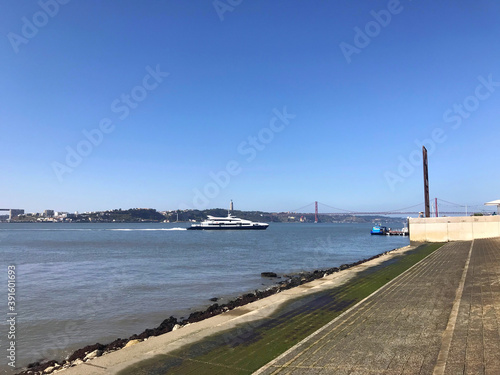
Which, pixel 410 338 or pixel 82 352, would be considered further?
pixel 82 352

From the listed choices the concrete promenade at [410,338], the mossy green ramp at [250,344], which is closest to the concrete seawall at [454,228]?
the concrete promenade at [410,338]

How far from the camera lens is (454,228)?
36062 mm

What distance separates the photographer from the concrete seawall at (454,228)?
34219 mm

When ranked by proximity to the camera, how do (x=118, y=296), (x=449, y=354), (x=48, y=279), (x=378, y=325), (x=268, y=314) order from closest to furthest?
(x=449, y=354) < (x=378, y=325) < (x=268, y=314) < (x=118, y=296) < (x=48, y=279)

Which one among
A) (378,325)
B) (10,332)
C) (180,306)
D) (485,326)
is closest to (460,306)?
(485,326)

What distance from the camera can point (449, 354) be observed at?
598 centimetres

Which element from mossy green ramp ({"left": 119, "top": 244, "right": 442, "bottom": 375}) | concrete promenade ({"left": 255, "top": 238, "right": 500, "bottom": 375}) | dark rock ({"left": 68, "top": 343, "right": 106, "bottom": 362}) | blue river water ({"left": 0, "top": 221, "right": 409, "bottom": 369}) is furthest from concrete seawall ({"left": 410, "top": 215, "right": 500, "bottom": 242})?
dark rock ({"left": 68, "top": 343, "right": 106, "bottom": 362})

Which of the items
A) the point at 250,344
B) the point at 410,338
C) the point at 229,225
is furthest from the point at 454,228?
the point at 229,225

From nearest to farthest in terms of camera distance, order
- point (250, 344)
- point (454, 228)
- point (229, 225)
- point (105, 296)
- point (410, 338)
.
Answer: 1. point (410, 338)
2. point (250, 344)
3. point (105, 296)
4. point (454, 228)
5. point (229, 225)

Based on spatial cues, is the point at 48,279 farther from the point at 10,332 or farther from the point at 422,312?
the point at 422,312

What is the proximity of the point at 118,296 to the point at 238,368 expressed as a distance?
13.8m

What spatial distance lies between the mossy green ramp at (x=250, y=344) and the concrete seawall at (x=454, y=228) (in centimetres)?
2958

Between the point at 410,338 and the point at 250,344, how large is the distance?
10.4 feet

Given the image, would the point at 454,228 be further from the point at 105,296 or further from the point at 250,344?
the point at 250,344
